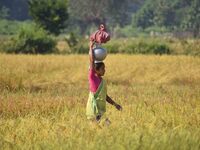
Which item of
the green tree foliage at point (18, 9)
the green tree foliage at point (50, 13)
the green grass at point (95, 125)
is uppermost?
the green grass at point (95, 125)

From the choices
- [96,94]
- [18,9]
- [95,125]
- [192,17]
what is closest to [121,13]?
[192,17]

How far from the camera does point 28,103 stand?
10.6 metres

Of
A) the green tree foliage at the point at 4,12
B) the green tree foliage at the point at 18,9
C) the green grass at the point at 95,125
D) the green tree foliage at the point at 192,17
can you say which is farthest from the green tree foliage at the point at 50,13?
the green tree foliage at the point at 18,9

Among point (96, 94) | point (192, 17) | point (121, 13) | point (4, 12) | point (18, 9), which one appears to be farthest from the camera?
point (18, 9)

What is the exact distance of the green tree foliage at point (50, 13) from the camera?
39.9 meters

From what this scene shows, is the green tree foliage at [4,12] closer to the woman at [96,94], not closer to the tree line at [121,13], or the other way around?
the tree line at [121,13]

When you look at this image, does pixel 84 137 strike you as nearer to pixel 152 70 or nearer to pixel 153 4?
pixel 152 70

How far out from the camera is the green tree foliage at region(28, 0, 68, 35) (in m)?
39.9

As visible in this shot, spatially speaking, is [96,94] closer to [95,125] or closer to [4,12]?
[95,125]

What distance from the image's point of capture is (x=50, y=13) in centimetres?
4000

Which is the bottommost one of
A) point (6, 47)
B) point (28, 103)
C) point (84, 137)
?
point (6, 47)

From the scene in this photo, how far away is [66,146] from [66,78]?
15.8 meters

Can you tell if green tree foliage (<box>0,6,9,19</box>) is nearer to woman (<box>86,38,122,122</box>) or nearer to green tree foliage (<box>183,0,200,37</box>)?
green tree foliage (<box>183,0,200,37</box>)

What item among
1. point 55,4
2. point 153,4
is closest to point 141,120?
point 55,4
